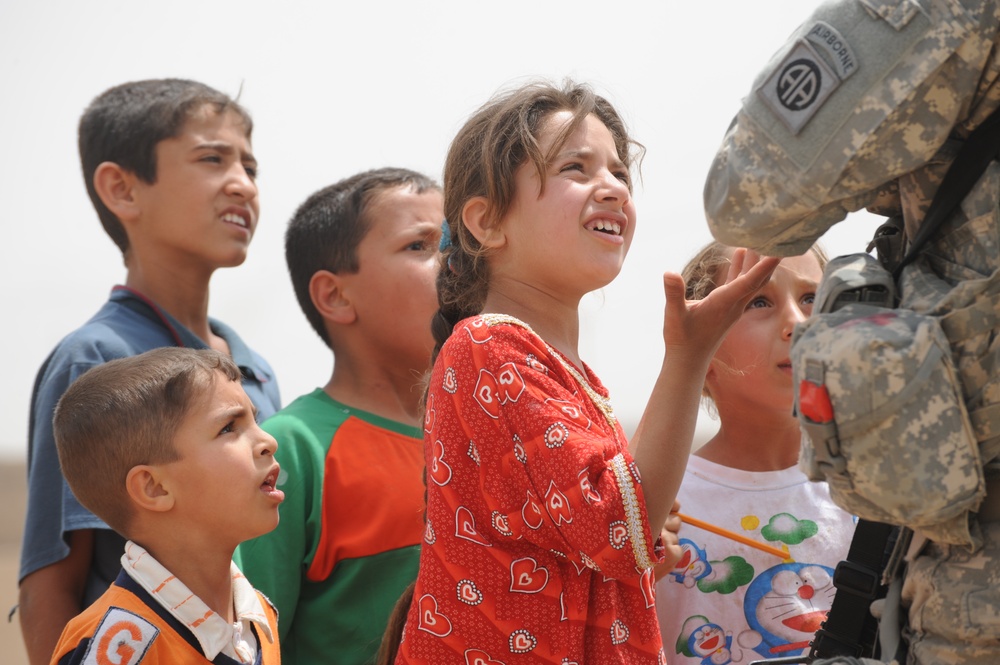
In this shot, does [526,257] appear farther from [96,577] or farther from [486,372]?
[96,577]

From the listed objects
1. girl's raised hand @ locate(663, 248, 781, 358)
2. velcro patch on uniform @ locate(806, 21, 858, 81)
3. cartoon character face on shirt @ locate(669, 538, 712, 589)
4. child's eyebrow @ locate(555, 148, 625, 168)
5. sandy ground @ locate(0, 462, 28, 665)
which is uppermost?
velcro patch on uniform @ locate(806, 21, 858, 81)

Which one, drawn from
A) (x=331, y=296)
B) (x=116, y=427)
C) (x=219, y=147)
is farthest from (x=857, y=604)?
(x=219, y=147)

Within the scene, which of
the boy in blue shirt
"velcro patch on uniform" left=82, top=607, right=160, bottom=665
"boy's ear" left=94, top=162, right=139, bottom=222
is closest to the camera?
"velcro patch on uniform" left=82, top=607, right=160, bottom=665

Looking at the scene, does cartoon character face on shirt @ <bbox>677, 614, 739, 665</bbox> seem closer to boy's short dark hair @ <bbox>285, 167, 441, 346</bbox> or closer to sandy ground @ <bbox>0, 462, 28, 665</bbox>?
boy's short dark hair @ <bbox>285, 167, 441, 346</bbox>

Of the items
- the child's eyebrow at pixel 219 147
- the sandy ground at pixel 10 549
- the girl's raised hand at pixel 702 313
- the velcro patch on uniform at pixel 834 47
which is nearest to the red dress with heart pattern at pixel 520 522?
the girl's raised hand at pixel 702 313

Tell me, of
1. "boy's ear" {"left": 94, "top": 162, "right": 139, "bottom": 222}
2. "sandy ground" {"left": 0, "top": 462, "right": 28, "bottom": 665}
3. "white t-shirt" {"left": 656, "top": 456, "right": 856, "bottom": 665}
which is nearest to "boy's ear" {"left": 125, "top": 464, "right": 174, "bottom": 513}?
"white t-shirt" {"left": 656, "top": 456, "right": 856, "bottom": 665}

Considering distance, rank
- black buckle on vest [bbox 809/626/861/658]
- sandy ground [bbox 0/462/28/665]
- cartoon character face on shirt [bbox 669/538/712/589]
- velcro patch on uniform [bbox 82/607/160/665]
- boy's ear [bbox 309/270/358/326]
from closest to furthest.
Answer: black buckle on vest [bbox 809/626/861/658]
velcro patch on uniform [bbox 82/607/160/665]
cartoon character face on shirt [bbox 669/538/712/589]
boy's ear [bbox 309/270/358/326]
sandy ground [bbox 0/462/28/665]

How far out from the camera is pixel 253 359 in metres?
4.30

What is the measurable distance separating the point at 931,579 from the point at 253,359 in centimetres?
290

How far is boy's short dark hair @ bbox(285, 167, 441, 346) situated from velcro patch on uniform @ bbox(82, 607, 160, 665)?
1627 millimetres

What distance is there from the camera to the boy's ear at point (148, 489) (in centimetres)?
273

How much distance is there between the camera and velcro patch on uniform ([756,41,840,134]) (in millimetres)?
1900

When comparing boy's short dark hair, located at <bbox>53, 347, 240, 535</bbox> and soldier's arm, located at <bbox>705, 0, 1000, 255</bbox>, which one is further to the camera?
boy's short dark hair, located at <bbox>53, 347, 240, 535</bbox>

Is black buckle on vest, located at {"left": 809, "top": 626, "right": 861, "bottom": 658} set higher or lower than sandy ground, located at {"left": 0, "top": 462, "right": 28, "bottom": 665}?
higher
